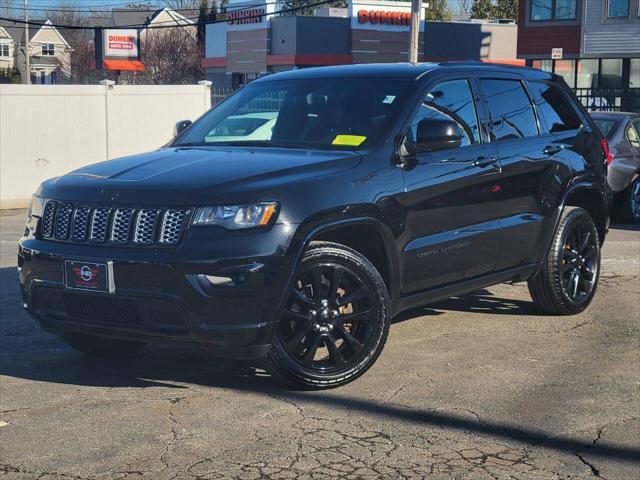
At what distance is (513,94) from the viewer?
7391mm

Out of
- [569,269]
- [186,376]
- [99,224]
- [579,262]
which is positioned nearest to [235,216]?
[99,224]

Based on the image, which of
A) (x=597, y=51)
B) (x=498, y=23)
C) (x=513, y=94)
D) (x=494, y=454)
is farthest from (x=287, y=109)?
(x=498, y=23)

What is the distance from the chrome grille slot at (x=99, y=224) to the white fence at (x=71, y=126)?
486 inches

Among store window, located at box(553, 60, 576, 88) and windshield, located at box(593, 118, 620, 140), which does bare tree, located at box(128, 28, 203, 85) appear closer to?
store window, located at box(553, 60, 576, 88)

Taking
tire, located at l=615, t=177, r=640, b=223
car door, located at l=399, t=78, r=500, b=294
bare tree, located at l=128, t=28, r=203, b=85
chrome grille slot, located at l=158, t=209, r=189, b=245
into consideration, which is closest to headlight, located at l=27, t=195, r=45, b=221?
chrome grille slot, located at l=158, t=209, r=189, b=245

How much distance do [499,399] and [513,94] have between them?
2.63 m

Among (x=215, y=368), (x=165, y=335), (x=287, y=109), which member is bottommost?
(x=215, y=368)

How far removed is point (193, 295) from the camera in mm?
5199

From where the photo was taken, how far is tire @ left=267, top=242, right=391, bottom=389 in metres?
5.54

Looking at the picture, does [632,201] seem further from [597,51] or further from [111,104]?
[597,51]

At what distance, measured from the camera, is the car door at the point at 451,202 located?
6.16 meters

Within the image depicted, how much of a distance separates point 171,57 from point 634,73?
137ft

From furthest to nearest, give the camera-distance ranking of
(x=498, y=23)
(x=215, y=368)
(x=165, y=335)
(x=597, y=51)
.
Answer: (x=498, y=23), (x=597, y=51), (x=215, y=368), (x=165, y=335)

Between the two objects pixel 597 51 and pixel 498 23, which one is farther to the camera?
pixel 498 23
